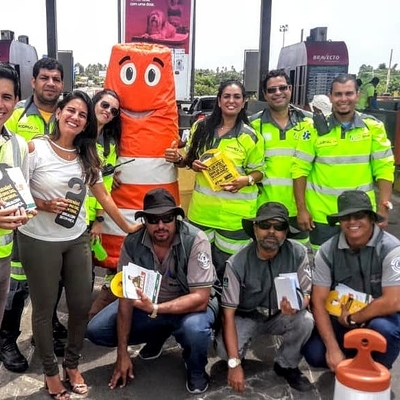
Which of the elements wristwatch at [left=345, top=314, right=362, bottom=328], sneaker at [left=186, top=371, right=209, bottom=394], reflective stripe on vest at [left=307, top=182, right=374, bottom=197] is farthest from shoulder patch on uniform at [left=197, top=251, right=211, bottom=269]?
reflective stripe on vest at [left=307, top=182, right=374, bottom=197]

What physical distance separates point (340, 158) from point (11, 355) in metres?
2.38

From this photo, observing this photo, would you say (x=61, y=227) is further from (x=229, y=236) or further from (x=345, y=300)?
(x=345, y=300)

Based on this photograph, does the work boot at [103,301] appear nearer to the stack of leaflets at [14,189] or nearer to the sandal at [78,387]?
the sandal at [78,387]

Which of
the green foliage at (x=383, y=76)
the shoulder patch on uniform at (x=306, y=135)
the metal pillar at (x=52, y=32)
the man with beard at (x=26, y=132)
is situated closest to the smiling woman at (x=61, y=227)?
the man with beard at (x=26, y=132)

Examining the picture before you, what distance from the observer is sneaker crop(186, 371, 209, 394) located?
2939 millimetres

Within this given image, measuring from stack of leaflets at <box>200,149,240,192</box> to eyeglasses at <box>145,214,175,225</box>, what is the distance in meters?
0.55

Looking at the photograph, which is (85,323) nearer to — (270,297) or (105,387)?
(105,387)

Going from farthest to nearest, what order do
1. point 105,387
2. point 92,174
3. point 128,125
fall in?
1. point 128,125
2. point 105,387
3. point 92,174

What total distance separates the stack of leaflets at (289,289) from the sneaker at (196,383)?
0.62 meters

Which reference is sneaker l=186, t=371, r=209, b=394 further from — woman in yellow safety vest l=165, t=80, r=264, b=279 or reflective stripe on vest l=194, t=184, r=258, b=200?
reflective stripe on vest l=194, t=184, r=258, b=200

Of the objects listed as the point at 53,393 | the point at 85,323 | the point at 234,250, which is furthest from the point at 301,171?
the point at 53,393

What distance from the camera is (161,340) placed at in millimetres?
3289

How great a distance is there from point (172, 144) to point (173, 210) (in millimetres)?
878

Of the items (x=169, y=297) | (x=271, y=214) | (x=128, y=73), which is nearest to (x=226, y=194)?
(x=271, y=214)
